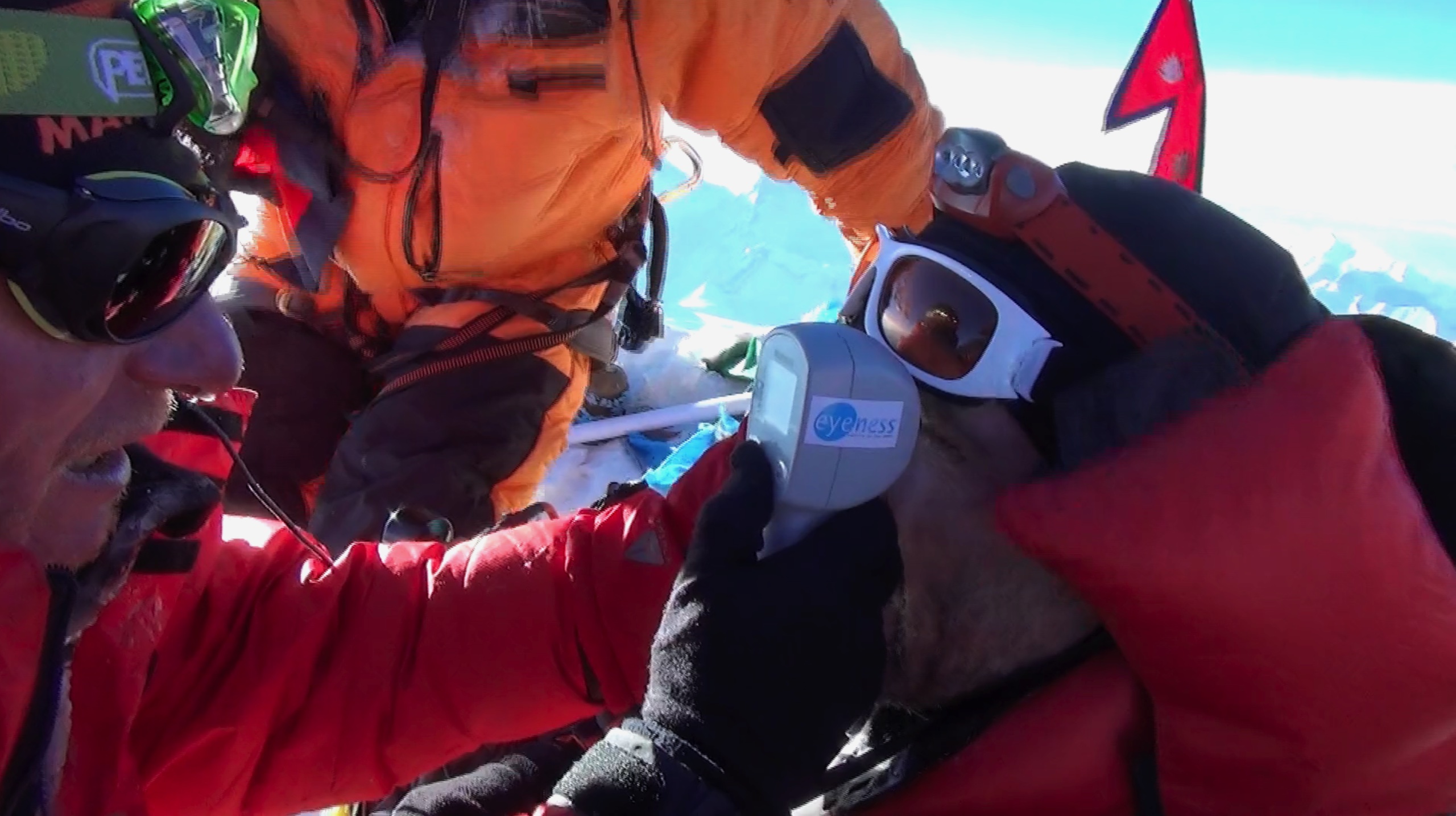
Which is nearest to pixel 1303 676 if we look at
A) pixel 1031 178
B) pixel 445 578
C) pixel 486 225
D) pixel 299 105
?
pixel 1031 178

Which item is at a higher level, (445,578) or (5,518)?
(5,518)

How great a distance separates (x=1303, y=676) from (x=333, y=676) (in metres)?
1.05

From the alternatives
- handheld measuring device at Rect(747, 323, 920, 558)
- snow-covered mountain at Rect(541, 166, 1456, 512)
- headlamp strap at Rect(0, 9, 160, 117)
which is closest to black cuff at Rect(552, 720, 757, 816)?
handheld measuring device at Rect(747, 323, 920, 558)

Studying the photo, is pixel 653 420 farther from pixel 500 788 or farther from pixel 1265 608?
pixel 1265 608

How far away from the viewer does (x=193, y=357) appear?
0.93m

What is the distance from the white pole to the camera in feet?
9.43

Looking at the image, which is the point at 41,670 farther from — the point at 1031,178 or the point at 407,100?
the point at 407,100

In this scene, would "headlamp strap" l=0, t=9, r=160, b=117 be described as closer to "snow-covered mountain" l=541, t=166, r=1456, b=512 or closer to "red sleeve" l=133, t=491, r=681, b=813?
"red sleeve" l=133, t=491, r=681, b=813

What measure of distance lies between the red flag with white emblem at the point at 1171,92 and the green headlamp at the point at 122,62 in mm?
2405

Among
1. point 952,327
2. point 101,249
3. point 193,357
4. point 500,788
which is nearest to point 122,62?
point 101,249

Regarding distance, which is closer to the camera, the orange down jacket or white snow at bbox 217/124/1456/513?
the orange down jacket

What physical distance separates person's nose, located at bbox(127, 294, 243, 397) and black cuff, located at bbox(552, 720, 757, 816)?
533 mm

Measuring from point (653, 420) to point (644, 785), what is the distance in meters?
2.21

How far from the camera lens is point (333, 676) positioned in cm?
119
